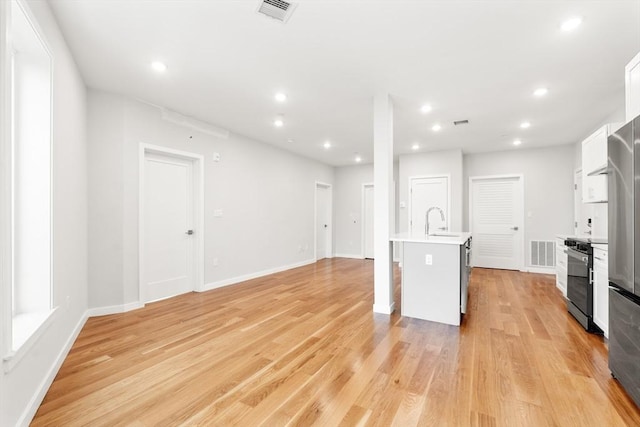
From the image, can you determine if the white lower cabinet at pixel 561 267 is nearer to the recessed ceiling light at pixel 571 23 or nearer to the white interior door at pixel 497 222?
the white interior door at pixel 497 222

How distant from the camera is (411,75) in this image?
3.12m

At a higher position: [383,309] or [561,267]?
[561,267]

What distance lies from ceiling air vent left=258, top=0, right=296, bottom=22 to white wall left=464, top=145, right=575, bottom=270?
19.9 feet

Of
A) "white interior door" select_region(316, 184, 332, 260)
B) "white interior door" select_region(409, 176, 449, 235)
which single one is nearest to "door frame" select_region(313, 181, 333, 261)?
"white interior door" select_region(316, 184, 332, 260)

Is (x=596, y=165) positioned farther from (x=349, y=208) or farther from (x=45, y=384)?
(x=349, y=208)

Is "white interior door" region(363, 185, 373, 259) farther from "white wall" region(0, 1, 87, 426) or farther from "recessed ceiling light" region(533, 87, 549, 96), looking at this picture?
"white wall" region(0, 1, 87, 426)

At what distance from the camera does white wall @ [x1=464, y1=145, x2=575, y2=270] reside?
234 inches

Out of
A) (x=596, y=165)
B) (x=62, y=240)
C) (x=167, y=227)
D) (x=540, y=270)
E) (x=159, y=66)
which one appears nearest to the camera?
(x=62, y=240)

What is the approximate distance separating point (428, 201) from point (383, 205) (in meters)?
3.61

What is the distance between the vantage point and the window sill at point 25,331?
1.45 metres

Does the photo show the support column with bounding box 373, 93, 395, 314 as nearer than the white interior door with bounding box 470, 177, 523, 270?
Yes

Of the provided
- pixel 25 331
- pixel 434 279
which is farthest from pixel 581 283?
pixel 25 331

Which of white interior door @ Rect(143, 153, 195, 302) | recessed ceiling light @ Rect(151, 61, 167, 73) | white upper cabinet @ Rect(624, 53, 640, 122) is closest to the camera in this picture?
white upper cabinet @ Rect(624, 53, 640, 122)

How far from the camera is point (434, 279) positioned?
10.9 feet
